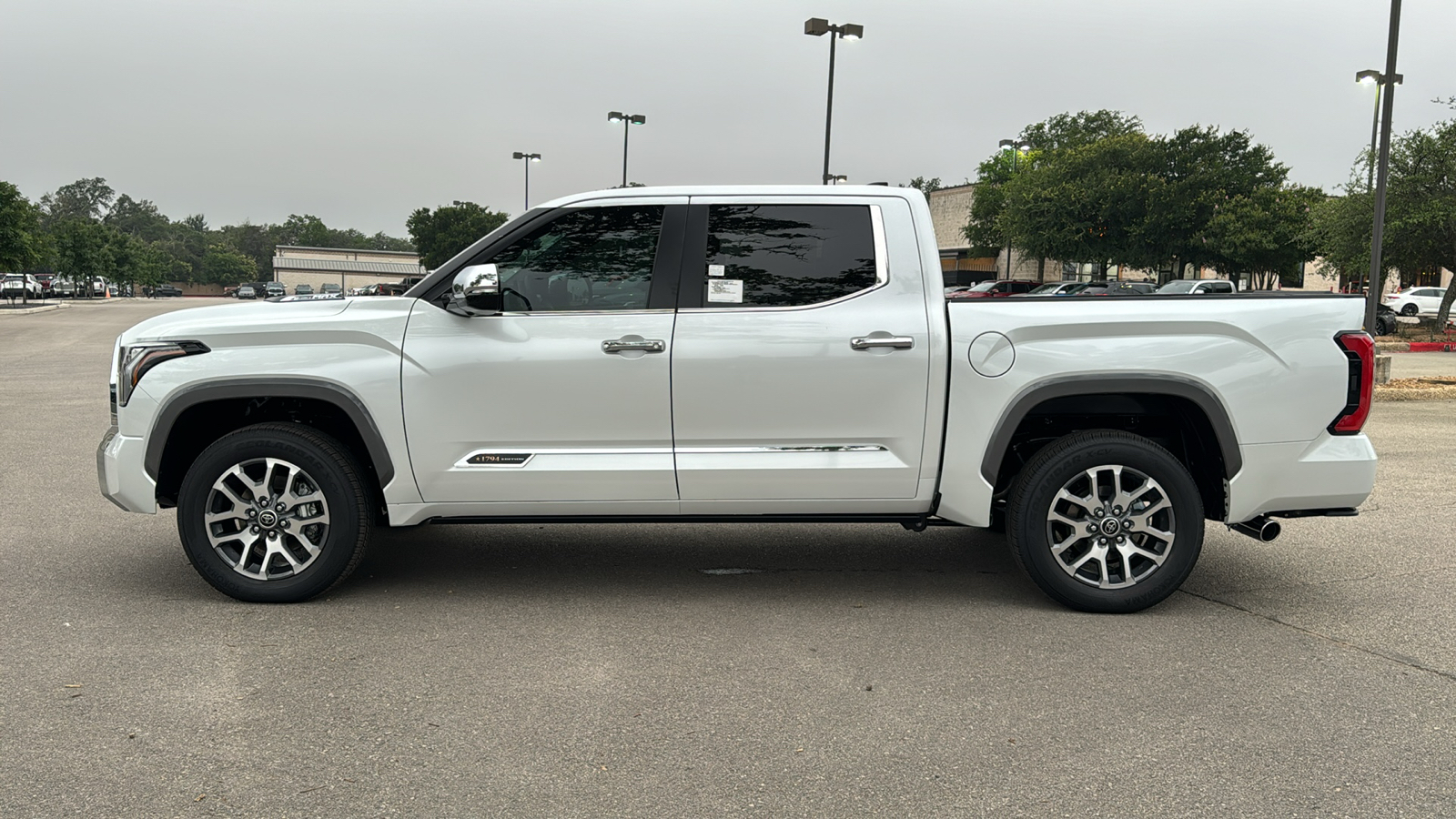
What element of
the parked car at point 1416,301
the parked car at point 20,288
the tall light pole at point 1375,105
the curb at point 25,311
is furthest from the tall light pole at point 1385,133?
the parked car at point 20,288

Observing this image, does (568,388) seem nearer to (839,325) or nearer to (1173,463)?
(839,325)

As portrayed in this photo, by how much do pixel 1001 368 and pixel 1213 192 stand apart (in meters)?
44.4

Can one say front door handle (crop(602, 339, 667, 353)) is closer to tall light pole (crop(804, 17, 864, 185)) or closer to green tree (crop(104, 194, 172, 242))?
tall light pole (crop(804, 17, 864, 185))

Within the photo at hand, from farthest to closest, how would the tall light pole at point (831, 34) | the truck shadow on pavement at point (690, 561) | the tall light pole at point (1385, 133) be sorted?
the tall light pole at point (831, 34) < the tall light pole at point (1385, 133) < the truck shadow on pavement at point (690, 561)

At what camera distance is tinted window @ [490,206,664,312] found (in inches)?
204

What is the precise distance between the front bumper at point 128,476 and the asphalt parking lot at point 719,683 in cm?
50

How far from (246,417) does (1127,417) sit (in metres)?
4.33

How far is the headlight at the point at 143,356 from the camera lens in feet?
17.0

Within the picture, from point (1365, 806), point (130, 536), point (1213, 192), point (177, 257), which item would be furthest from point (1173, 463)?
point (177, 257)

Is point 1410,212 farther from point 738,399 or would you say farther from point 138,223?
point 138,223

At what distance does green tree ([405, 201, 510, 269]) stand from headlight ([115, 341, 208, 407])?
77.0 meters

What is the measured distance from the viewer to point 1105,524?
5148 mm

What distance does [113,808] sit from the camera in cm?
321

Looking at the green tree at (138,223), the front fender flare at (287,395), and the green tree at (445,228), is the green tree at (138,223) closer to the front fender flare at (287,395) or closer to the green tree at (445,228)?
the green tree at (445,228)
